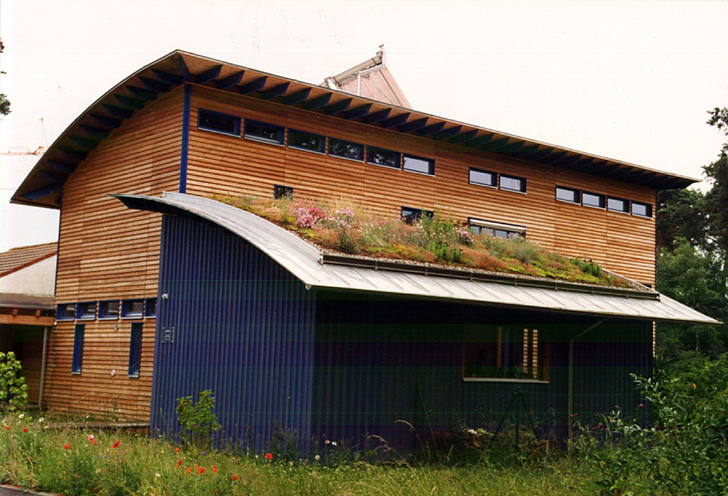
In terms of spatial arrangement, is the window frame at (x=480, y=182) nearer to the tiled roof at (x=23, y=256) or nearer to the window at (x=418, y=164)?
the window at (x=418, y=164)

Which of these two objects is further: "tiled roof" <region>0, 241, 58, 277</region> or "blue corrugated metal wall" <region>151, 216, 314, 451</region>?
"tiled roof" <region>0, 241, 58, 277</region>

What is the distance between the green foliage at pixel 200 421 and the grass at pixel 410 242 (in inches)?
140

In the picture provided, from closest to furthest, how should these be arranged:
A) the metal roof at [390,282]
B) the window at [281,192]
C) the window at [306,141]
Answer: the metal roof at [390,282]
the window at [281,192]
the window at [306,141]

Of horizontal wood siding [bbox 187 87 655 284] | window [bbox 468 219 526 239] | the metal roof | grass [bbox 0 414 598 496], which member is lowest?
grass [bbox 0 414 598 496]

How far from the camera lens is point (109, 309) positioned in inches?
839

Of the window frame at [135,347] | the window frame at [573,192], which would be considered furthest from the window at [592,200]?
the window frame at [135,347]

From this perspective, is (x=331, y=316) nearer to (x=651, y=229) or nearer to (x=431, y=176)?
(x=431, y=176)

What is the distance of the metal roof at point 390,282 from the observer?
12398mm

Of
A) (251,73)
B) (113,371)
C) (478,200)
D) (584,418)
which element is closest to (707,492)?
(584,418)

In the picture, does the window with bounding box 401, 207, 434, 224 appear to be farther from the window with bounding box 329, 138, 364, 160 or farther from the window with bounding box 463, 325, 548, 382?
the window with bounding box 463, 325, 548, 382

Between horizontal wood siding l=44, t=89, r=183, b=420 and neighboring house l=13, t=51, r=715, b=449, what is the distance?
2.6 inches

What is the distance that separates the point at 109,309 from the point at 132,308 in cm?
124

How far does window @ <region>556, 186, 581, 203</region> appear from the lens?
27575 mm

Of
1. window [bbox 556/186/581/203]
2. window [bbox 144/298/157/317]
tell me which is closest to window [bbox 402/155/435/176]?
window [bbox 556/186/581/203]
